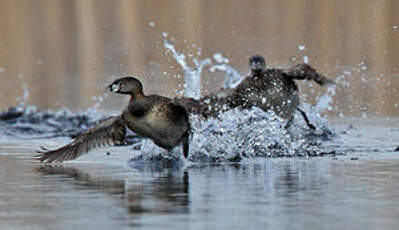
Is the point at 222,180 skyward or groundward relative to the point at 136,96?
groundward

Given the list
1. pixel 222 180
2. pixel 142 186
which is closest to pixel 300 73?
pixel 222 180

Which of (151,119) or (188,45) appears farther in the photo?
(188,45)

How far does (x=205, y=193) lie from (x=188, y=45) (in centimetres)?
1490

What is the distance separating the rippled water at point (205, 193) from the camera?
19.9ft

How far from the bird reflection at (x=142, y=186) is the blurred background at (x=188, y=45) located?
6151mm

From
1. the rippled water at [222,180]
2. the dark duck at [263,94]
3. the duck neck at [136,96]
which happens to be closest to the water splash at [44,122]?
the rippled water at [222,180]

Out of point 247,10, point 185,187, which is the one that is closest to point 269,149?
point 185,187

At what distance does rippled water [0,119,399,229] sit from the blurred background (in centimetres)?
574

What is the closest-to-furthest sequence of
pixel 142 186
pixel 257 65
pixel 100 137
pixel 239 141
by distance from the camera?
1. pixel 142 186
2. pixel 100 137
3. pixel 239 141
4. pixel 257 65

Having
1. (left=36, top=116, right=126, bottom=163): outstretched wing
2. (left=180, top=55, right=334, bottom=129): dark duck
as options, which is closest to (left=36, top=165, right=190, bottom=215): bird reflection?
(left=36, top=116, right=126, bottom=163): outstretched wing

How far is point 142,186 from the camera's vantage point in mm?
7793

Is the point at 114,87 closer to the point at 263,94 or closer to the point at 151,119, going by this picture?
the point at 151,119

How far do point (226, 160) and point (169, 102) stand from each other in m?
0.77

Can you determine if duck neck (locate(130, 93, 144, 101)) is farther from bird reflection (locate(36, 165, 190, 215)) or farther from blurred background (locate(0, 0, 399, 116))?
blurred background (locate(0, 0, 399, 116))
